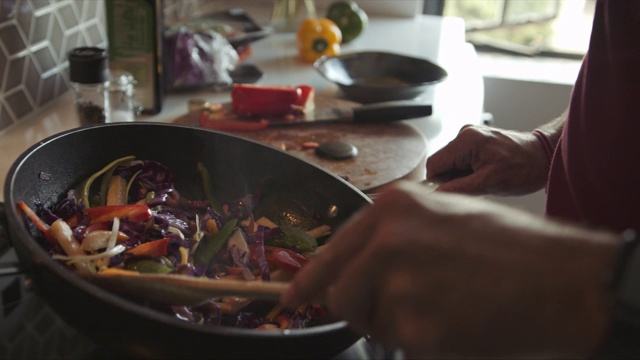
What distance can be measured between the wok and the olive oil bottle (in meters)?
0.45

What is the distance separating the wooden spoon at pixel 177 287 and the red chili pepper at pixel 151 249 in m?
0.10

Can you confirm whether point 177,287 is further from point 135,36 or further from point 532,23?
point 532,23

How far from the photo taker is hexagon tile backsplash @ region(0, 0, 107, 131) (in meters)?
1.23

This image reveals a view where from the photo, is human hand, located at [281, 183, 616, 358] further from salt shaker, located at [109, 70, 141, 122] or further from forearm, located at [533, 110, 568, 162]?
salt shaker, located at [109, 70, 141, 122]

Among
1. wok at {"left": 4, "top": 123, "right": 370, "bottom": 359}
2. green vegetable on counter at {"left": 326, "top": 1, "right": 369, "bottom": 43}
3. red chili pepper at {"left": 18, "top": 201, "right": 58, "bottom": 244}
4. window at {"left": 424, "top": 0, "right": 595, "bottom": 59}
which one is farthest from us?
window at {"left": 424, "top": 0, "right": 595, "bottom": 59}

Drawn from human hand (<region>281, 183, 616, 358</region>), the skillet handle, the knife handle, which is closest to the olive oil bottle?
the knife handle

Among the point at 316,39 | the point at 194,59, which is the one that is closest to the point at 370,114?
the point at 194,59

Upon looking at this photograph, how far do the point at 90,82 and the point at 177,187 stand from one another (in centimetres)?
31

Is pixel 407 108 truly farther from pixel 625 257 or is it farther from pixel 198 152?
pixel 625 257

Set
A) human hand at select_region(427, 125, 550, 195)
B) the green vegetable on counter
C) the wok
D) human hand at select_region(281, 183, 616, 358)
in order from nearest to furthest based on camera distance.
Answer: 1. human hand at select_region(281, 183, 616, 358)
2. the wok
3. human hand at select_region(427, 125, 550, 195)
4. the green vegetable on counter

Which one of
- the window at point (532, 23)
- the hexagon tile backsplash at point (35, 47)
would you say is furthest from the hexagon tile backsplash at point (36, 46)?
the window at point (532, 23)

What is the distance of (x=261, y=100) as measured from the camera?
4.64 feet

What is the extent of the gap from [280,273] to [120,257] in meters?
0.20

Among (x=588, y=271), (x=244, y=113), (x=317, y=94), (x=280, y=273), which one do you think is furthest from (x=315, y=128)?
(x=588, y=271)
